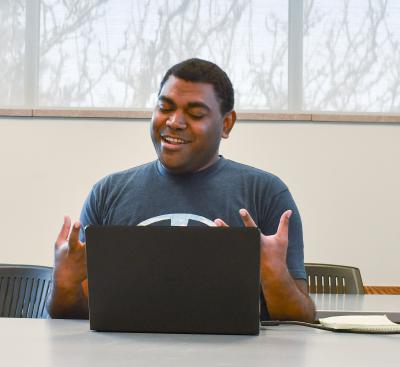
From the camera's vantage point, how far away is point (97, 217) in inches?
76.7

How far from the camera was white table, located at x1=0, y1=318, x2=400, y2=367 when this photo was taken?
105 centimetres

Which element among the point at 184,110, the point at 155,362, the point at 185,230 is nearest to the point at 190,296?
the point at 185,230

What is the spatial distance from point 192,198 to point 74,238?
528 millimetres

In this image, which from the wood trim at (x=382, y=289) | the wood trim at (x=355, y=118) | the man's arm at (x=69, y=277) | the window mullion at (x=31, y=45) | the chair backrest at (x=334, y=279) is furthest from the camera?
the window mullion at (x=31, y=45)

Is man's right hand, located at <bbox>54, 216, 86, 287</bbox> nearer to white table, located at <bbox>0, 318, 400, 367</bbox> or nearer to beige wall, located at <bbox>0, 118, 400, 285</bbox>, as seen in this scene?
white table, located at <bbox>0, 318, 400, 367</bbox>

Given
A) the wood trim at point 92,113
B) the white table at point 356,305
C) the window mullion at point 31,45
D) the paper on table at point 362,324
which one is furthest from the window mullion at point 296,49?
the paper on table at point 362,324

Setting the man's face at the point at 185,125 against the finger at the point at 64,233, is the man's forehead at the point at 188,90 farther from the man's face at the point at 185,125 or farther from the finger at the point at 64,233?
the finger at the point at 64,233

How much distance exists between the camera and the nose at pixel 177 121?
196 centimetres

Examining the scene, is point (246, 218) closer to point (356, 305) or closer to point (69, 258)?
point (69, 258)

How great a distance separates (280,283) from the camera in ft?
5.21

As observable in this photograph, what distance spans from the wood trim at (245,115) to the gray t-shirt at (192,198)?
191 centimetres

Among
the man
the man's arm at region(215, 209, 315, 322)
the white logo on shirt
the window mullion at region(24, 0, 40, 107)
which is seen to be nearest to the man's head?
the man

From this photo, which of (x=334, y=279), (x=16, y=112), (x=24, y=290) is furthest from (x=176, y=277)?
(x=16, y=112)

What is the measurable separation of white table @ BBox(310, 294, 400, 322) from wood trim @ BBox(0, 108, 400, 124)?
1552mm
